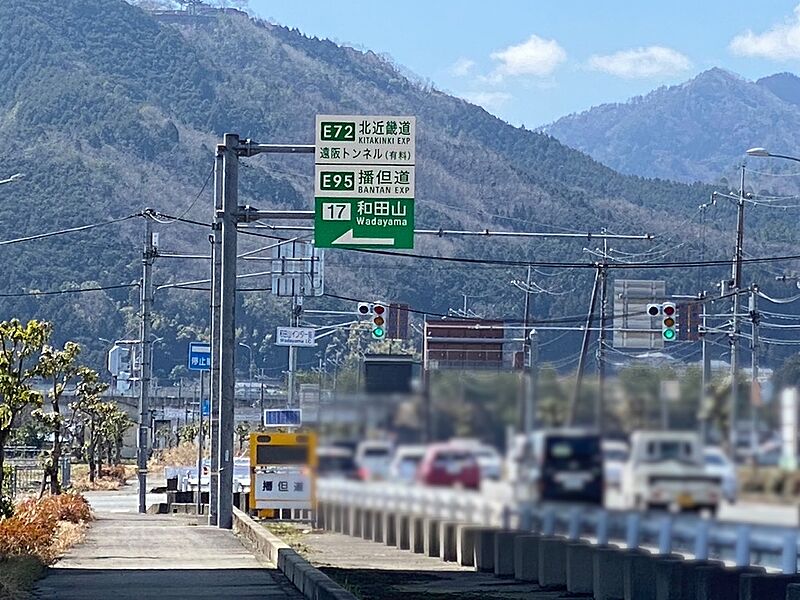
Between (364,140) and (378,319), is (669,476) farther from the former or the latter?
(378,319)

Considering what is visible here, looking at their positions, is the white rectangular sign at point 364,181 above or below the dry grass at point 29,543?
above

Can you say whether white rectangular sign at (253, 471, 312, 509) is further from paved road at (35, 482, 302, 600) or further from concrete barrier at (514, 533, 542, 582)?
concrete barrier at (514, 533, 542, 582)

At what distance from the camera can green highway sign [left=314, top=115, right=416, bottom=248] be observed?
27.8m

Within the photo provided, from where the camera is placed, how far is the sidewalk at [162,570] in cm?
1878

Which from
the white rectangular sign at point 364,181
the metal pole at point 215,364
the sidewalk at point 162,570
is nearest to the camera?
the sidewalk at point 162,570

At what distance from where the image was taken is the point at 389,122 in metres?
27.5

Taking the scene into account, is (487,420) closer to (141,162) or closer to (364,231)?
(364,231)

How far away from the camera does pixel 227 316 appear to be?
3128cm

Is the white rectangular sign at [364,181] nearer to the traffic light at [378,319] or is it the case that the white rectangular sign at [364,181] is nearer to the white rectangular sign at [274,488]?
the white rectangular sign at [274,488]

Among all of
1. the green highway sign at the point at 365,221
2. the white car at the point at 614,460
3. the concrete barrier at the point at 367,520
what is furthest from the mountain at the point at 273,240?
the white car at the point at 614,460

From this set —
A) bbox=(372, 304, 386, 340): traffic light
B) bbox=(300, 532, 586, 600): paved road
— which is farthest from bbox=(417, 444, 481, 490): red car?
bbox=(372, 304, 386, 340): traffic light

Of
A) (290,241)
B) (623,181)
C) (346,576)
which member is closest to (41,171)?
(623,181)

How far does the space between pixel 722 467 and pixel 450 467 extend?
1.19 metres

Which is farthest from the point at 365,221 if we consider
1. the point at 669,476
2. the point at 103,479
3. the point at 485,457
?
the point at 103,479
